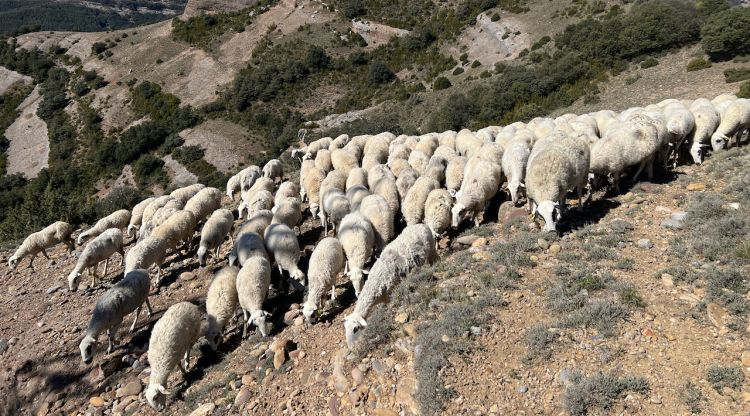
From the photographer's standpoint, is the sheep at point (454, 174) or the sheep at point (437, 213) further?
the sheep at point (454, 174)

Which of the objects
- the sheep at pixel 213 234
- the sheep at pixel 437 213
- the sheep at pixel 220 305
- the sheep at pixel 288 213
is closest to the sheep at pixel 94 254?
the sheep at pixel 213 234

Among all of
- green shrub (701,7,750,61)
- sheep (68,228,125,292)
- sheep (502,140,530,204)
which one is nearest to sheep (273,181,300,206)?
sheep (68,228,125,292)

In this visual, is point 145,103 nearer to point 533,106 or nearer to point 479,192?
point 533,106

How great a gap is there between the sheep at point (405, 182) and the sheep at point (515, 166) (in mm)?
2920

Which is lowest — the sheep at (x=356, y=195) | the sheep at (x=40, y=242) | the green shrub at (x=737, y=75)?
the sheep at (x=40, y=242)

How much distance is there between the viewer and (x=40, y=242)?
15.9 metres

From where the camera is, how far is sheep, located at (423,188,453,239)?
1102 centimetres

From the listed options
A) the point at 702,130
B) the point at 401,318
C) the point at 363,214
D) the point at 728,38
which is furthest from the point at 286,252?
the point at 728,38

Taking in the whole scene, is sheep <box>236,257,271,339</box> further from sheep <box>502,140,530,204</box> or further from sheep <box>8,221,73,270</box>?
sheep <box>8,221,73,270</box>

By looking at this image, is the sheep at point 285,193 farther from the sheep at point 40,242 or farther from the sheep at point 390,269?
the sheep at point 40,242

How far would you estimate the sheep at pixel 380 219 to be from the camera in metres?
11.1

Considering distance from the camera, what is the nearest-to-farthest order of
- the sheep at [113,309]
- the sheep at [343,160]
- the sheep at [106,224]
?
1. the sheep at [113,309]
2. the sheep at [106,224]
3. the sheep at [343,160]

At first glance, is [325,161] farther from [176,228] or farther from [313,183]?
[176,228]

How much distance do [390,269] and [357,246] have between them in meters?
1.57
